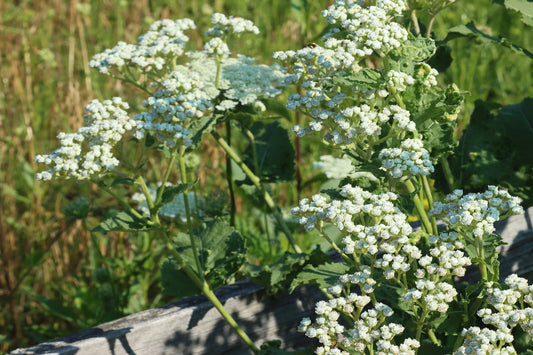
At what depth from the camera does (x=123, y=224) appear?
6.13 feet

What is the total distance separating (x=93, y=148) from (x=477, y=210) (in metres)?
1.13

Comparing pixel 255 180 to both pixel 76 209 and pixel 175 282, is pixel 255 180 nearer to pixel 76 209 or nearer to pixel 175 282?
pixel 175 282

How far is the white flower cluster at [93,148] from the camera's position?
5.75ft

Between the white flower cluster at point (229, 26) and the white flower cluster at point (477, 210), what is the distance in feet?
3.35

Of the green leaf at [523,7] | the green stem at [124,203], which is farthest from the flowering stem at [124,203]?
the green leaf at [523,7]

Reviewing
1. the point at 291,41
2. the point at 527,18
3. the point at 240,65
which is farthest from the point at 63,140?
the point at 291,41

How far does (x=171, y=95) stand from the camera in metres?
1.93

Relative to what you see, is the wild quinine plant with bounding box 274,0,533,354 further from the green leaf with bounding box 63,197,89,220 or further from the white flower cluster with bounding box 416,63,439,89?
the green leaf with bounding box 63,197,89,220

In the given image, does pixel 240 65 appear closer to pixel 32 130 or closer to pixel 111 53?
pixel 111 53

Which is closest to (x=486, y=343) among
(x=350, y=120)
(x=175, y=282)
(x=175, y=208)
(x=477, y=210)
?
(x=477, y=210)

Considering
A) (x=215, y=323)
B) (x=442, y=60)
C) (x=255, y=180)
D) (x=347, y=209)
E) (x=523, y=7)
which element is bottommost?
(x=215, y=323)

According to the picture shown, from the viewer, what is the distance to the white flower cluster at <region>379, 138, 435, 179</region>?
5.12 feet

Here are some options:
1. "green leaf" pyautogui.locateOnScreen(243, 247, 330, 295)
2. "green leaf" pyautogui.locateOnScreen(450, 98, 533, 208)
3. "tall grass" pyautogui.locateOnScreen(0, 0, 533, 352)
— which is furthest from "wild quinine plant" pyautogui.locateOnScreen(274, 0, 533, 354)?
"tall grass" pyautogui.locateOnScreen(0, 0, 533, 352)

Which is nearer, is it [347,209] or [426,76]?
[347,209]
